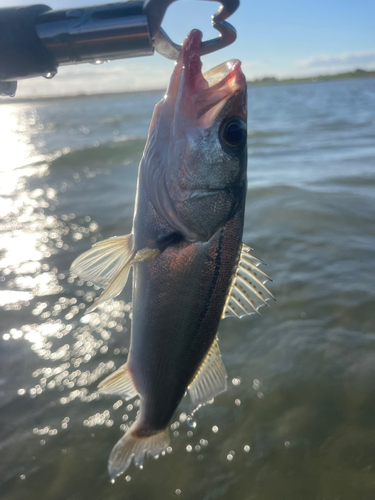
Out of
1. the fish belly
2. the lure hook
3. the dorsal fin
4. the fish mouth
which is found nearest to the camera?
the lure hook

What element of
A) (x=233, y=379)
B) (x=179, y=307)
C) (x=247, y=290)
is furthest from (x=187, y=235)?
(x=233, y=379)

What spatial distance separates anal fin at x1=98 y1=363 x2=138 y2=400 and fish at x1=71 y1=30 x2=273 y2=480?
0.17 m

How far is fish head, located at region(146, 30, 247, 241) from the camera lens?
4.96 ft

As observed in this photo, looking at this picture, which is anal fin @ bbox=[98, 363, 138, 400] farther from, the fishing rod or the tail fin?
the fishing rod

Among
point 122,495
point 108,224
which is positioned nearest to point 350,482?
point 122,495

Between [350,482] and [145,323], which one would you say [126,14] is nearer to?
[145,323]

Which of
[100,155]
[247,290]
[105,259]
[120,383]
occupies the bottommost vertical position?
[100,155]

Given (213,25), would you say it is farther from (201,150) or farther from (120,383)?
(120,383)

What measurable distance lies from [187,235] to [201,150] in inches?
14.6

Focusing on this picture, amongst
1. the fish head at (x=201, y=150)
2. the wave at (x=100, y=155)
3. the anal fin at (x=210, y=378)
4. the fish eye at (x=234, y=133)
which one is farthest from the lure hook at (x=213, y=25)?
the wave at (x=100, y=155)

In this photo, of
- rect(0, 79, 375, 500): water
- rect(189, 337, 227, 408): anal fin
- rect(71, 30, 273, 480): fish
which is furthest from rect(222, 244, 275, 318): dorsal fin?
rect(0, 79, 375, 500): water

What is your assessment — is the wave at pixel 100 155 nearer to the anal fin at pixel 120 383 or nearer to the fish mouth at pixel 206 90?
the anal fin at pixel 120 383

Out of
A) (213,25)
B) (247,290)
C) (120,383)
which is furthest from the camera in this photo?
(120,383)

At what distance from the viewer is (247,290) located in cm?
176
